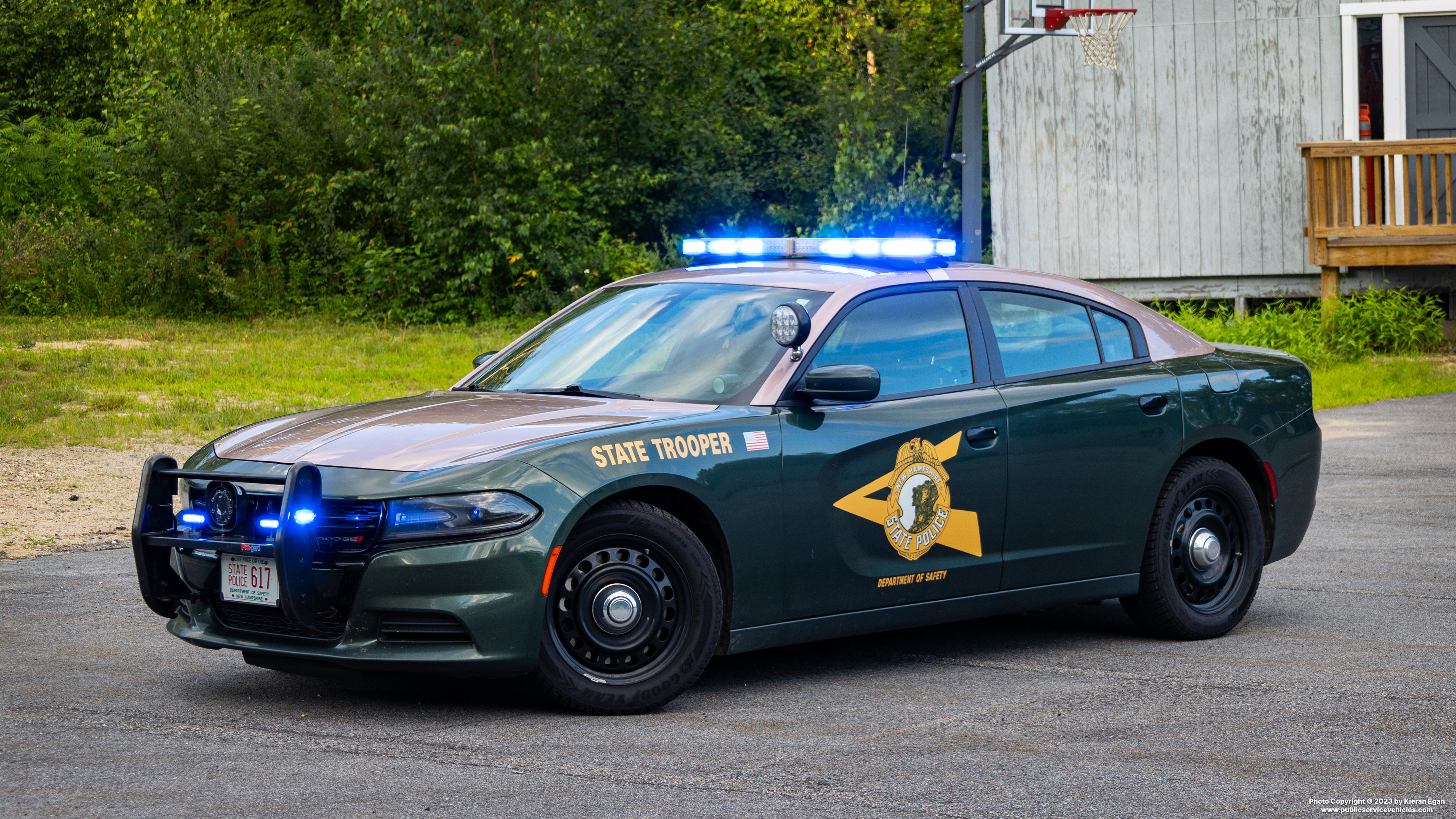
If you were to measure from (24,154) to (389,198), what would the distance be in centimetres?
768

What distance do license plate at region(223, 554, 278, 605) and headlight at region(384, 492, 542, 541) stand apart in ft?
1.39

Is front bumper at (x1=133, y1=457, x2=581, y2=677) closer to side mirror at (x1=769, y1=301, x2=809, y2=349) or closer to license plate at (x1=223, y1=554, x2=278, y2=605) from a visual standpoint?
license plate at (x1=223, y1=554, x2=278, y2=605)

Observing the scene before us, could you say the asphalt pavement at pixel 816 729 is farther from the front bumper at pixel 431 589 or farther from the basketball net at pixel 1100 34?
the basketball net at pixel 1100 34

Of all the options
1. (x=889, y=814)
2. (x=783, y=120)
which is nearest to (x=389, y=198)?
(x=783, y=120)

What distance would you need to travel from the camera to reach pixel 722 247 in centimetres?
699

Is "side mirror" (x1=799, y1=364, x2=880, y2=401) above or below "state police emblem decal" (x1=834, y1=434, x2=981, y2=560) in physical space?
above

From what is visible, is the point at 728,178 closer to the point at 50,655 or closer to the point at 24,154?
the point at 24,154

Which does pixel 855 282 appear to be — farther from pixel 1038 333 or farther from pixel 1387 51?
pixel 1387 51

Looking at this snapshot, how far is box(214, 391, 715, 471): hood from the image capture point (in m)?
5.04

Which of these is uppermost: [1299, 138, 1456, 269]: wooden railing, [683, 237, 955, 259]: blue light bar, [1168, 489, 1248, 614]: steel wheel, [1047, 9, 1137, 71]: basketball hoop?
[1047, 9, 1137, 71]: basketball hoop

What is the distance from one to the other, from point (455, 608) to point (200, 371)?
12849mm

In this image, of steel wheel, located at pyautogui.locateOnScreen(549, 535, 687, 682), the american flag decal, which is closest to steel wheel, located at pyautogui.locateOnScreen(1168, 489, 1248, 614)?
the american flag decal

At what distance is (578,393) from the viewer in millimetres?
5980

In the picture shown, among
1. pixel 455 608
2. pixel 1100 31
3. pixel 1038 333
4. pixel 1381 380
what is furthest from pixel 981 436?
pixel 1100 31
